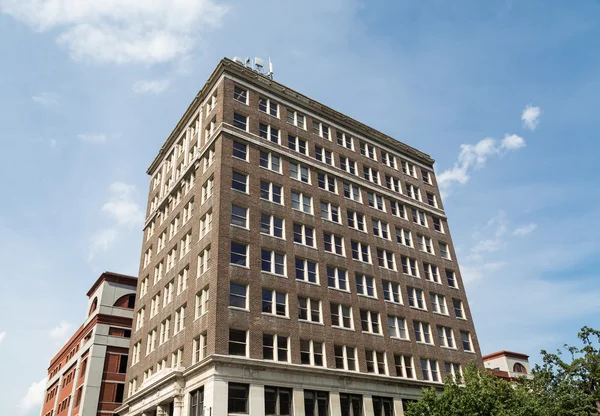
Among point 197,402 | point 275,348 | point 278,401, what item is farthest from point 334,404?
point 197,402

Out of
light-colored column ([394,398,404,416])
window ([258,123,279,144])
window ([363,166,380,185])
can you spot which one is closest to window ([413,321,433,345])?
light-colored column ([394,398,404,416])

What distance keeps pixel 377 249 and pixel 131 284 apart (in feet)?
114

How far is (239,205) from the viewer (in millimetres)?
41719

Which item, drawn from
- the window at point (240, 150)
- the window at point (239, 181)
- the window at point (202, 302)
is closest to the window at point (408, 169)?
the window at point (240, 150)

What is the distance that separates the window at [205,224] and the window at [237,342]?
9.32 metres

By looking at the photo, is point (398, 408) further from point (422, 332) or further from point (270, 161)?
point (270, 161)

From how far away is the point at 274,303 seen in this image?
128 feet

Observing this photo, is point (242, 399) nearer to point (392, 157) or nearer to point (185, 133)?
point (185, 133)

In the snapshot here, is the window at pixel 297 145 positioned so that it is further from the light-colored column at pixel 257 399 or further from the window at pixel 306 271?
the light-colored column at pixel 257 399

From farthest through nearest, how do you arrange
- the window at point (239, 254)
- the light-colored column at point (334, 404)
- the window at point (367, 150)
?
the window at point (367, 150)
the window at point (239, 254)
the light-colored column at point (334, 404)

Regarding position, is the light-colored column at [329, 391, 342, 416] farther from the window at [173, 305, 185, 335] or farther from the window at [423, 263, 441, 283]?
the window at [423, 263, 441, 283]

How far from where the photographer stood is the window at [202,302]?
126 feet

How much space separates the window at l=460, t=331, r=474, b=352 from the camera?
2060 inches

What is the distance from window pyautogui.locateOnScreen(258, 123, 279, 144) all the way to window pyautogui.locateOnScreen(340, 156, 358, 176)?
866cm
